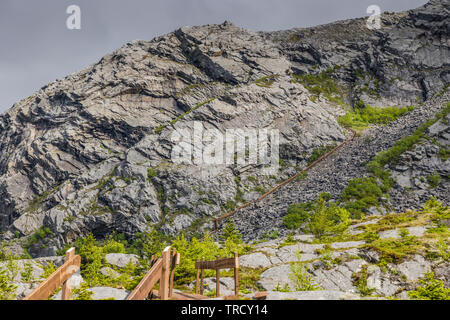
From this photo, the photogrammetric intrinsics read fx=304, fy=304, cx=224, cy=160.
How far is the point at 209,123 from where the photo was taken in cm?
5772

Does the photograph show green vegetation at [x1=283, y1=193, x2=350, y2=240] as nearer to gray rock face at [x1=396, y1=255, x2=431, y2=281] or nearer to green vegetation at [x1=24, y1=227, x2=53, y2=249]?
gray rock face at [x1=396, y1=255, x2=431, y2=281]

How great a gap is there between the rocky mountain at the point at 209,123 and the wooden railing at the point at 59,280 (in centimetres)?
2864

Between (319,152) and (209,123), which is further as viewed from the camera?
(209,123)

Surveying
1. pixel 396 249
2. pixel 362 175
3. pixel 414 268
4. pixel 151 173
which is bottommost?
pixel 414 268

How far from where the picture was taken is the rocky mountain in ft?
145

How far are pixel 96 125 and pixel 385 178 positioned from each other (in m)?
55.7

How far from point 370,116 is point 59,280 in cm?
7525

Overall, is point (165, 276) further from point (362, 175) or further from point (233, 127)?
point (233, 127)

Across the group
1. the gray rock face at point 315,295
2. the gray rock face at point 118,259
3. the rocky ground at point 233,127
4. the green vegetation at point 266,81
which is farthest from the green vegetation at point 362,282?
the green vegetation at point 266,81

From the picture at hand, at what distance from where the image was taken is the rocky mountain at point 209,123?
145ft

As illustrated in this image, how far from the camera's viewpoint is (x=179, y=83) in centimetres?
7462

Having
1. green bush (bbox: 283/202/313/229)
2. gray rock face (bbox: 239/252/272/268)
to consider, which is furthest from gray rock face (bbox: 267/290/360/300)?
green bush (bbox: 283/202/313/229)

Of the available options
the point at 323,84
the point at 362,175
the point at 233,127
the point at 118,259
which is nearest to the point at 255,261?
the point at 118,259

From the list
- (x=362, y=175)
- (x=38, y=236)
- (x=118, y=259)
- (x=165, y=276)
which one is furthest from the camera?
(x=38, y=236)
